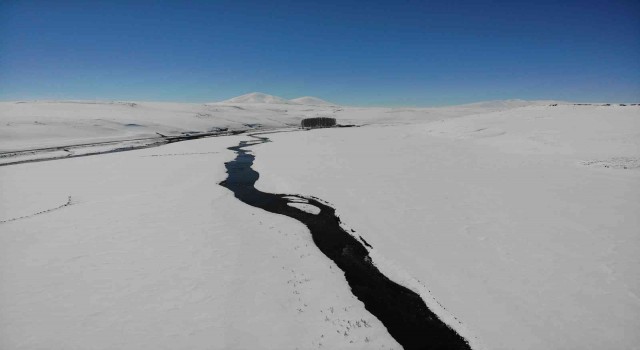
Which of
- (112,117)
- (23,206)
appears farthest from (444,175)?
(112,117)

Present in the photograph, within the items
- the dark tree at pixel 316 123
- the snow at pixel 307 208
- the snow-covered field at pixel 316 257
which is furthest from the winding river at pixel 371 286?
the dark tree at pixel 316 123

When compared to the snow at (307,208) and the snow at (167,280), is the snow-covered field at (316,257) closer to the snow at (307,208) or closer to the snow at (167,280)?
the snow at (167,280)

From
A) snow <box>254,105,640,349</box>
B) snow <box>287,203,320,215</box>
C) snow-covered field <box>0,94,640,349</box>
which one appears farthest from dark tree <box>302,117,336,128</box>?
snow <box>287,203,320,215</box>

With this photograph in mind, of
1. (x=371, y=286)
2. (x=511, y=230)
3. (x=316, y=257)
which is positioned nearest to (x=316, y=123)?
(x=511, y=230)

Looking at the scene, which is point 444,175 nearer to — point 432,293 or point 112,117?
point 432,293

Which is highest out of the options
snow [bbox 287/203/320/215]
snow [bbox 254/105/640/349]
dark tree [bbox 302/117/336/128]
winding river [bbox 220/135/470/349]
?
dark tree [bbox 302/117/336/128]

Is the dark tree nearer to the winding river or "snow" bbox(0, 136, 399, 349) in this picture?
the winding river
